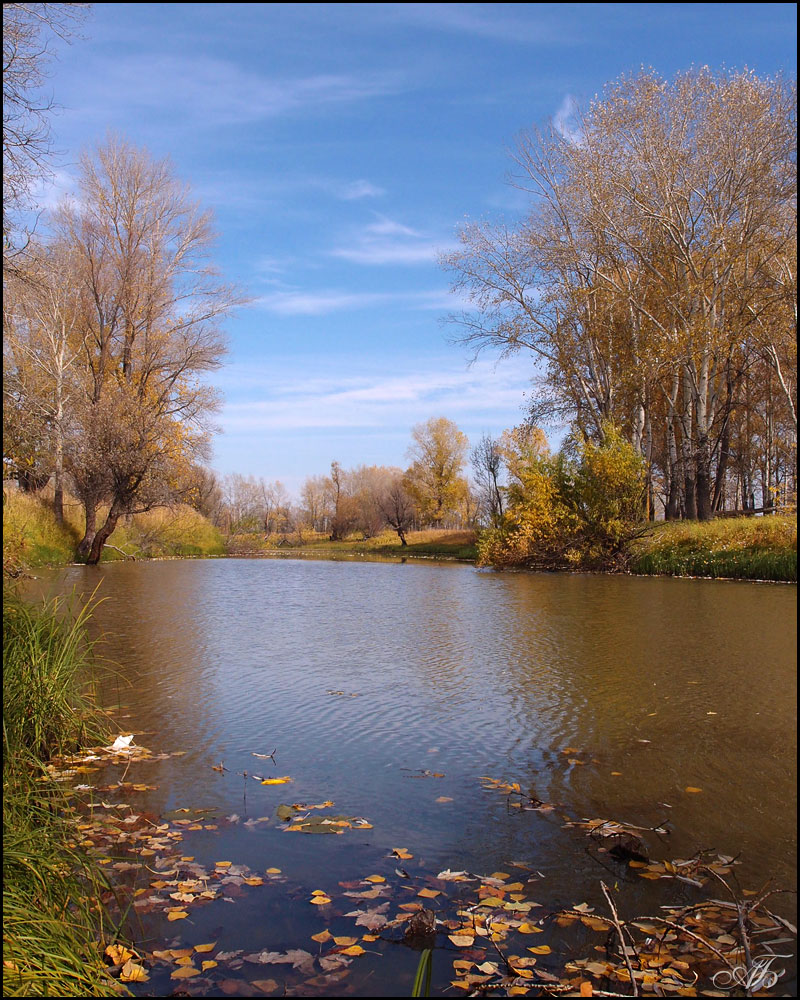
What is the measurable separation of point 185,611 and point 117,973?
10172 millimetres

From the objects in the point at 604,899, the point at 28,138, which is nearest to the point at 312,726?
the point at 604,899

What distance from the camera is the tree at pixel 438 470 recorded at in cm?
5088

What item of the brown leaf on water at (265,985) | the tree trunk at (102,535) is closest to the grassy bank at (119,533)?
the tree trunk at (102,535)

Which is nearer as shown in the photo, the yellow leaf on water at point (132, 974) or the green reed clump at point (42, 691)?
the yellow leaf on water at point (132, 974)

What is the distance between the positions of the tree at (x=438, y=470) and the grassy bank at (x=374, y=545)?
4.73 m

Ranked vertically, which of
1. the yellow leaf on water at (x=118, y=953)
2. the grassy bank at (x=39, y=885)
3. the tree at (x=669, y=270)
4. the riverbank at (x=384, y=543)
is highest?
the tree at (x=669, y=270)

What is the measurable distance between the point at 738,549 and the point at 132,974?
320cm

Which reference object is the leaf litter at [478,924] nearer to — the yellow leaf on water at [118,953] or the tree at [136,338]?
the yellow leaf on water at [118,953]

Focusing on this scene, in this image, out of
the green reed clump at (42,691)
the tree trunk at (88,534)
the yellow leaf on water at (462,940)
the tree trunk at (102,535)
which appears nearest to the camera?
the yellow leaf on water at (462,940)

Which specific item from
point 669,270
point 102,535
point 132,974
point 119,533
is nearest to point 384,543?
point 119,533

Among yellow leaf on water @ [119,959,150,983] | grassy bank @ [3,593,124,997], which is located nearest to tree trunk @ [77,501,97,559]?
grassy bank @ [3,593,124,997]

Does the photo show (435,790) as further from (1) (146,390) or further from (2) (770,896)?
(1) (146,390)

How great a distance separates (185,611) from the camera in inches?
492

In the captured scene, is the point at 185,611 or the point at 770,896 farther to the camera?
the point at 185,611
